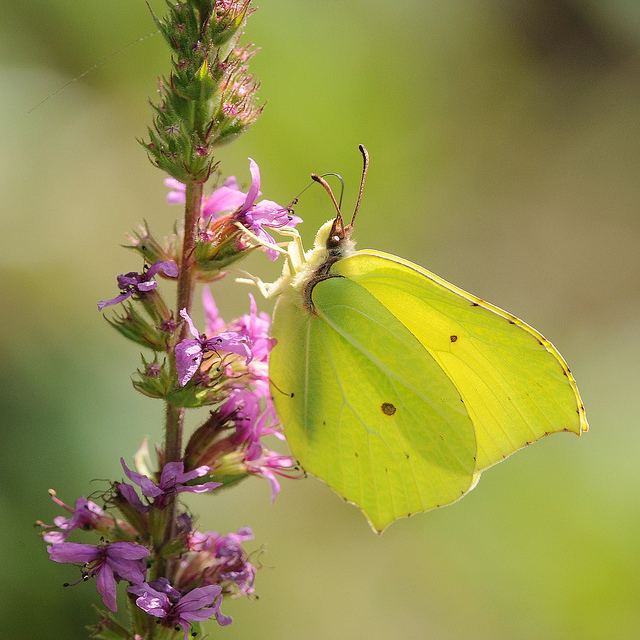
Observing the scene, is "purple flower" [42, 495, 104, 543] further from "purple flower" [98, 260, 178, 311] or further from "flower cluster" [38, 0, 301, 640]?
"purple flower" [98, 260, 178, 311]

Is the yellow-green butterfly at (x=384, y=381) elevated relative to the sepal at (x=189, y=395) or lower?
lower

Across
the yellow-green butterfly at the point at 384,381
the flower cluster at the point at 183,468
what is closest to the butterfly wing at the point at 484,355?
the yellow-green butterfly at the point at 384,381

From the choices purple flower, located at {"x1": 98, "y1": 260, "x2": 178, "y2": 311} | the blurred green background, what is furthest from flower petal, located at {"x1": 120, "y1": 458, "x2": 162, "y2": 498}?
the blurred green background

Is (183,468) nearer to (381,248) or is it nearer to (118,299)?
(118,299)

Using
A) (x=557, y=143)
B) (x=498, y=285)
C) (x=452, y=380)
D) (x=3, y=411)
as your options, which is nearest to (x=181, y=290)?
(x=452, y=380)

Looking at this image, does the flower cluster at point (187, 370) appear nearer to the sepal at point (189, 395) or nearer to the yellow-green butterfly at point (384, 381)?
the sepal at point (189, 395)

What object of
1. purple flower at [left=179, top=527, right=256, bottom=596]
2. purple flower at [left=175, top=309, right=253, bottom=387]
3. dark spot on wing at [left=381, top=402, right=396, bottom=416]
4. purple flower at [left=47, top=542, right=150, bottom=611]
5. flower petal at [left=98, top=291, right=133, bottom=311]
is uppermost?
flower petal at [left=98, top=291, right=133, bottom=311]

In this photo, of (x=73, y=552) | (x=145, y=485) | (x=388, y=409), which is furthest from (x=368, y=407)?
(x=73, y=552)
